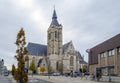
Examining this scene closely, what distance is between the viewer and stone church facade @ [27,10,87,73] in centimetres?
13062

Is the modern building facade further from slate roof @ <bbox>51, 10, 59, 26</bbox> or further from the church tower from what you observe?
slate roof @ <bbox>51, 10, 59, 26</bbox>

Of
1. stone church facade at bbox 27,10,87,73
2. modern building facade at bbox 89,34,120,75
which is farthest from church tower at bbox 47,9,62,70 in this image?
modern building facade at bbox 89,34,120,75

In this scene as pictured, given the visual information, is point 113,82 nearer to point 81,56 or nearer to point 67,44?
point 67,44

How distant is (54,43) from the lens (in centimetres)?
13225

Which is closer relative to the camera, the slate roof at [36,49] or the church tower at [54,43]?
the church tower at [54,43]

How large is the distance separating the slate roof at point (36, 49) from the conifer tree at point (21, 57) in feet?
364

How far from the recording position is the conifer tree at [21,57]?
22500 mm

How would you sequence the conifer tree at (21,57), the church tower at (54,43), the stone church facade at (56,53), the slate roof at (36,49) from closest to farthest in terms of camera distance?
1. the conifer tree at (21,57)
2. the stone church facade at (56,53)
3. the church tower at (54,43)
4. the slate roof at (36,49)

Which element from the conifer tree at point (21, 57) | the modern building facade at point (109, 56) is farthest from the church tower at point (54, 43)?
the conifer tree at point (21, 57)

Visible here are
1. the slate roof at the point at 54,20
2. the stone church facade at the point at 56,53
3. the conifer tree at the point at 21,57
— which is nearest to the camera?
the conifer tree at the point at 21,57

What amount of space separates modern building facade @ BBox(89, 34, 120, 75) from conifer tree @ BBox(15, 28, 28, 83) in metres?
26.9

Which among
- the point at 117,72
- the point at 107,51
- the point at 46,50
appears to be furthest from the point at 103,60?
the point at 46,50

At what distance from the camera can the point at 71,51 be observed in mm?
133750

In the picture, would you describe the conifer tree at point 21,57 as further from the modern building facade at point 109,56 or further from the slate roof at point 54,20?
the slate roof at point 54,20
